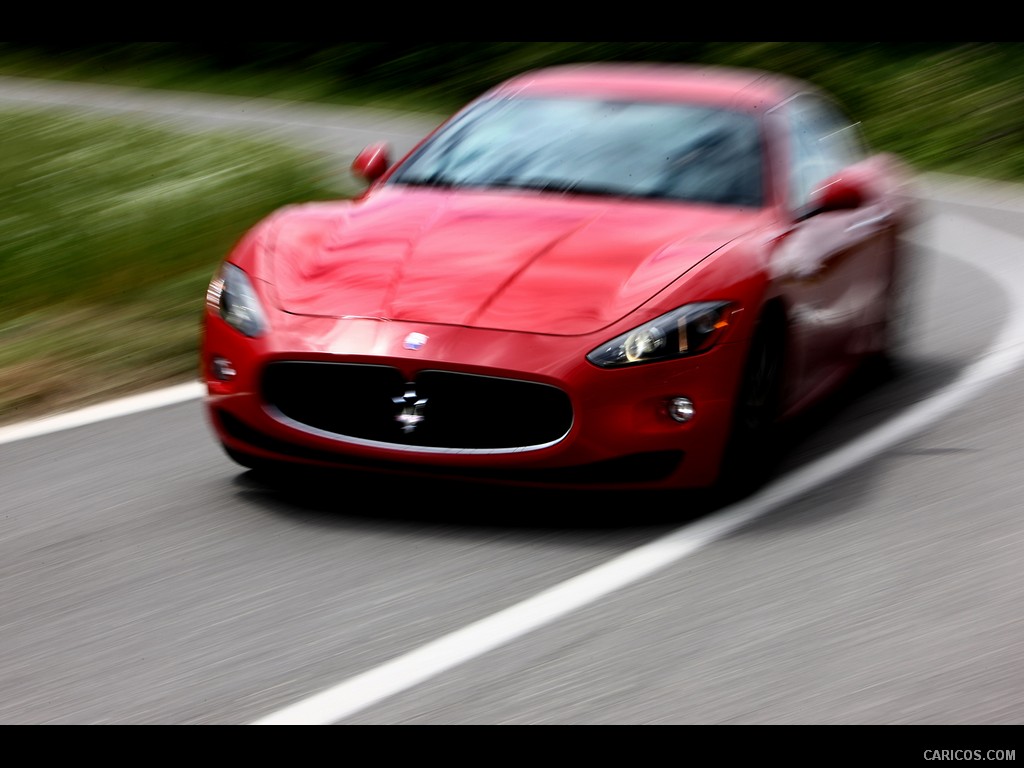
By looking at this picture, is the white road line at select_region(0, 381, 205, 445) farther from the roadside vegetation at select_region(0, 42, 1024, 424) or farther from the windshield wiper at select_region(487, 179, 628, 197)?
the windshield wiper at select_region(487, 179, 628, 197)

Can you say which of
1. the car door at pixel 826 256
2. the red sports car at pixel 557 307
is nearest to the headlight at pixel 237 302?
the red sports car at pixel 557 307

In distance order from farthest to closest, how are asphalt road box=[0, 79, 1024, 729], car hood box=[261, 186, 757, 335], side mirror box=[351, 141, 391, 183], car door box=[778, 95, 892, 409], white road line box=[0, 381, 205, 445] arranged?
side mirror box=[351, 141, 391, 183]
white road line box=[0, 381, 205, 445]
car door box=[778, 95, 892, 409]
car hood box=[261, 186, 757, 335]
asphalt road box=[0, 79, 1024, 729]

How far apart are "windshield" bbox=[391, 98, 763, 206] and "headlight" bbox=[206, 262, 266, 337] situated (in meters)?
1.04

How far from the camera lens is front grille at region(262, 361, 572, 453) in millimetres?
5375

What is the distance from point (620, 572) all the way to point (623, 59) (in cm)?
2005

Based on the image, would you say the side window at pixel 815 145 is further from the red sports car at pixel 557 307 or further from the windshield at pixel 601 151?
the windshield at pixel 601 151

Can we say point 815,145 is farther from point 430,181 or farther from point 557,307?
point 557,307

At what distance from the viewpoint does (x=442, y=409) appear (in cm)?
541

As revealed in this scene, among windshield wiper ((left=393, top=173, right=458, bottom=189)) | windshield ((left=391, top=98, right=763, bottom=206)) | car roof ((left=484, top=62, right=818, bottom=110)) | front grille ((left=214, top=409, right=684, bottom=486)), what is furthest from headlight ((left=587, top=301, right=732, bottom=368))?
car roof ((left=484, top=62, right=818, bottom=110))

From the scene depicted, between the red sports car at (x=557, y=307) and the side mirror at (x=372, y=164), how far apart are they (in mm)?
125

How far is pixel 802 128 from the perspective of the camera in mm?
7148

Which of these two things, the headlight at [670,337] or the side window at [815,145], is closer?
the headlight at [670,337]

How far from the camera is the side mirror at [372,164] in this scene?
7016 millimetres
